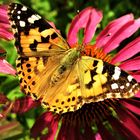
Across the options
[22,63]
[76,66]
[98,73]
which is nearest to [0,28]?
[22,63]

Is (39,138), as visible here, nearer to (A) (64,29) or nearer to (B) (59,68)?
(B) (59,68)

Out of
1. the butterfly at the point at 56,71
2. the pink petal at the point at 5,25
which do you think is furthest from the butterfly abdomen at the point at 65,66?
the pink petal at the point at 5,25

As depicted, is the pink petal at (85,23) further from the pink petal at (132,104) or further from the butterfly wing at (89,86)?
the butterfly wing at (89,86)

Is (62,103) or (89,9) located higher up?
(89,9)

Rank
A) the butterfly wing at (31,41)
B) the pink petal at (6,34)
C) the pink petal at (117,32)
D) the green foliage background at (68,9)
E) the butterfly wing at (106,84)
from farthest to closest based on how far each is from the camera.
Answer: the green foliage background at (68,9)
the pink petal at (117,32)
the pink petal at (6,34)
the butterfly wing at (31,41)
the butterfly wing at (106,84)

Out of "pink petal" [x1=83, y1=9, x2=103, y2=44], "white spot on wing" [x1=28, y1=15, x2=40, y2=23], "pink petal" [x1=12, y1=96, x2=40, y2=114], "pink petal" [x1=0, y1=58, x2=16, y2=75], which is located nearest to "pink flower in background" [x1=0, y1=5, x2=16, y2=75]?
"pink petal" [x1=0, y1=58, x2=16, y2=75]

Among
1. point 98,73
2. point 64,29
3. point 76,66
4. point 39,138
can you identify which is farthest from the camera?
point 64,29

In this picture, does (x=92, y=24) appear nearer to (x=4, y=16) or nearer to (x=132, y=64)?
(x=132, y=64)
